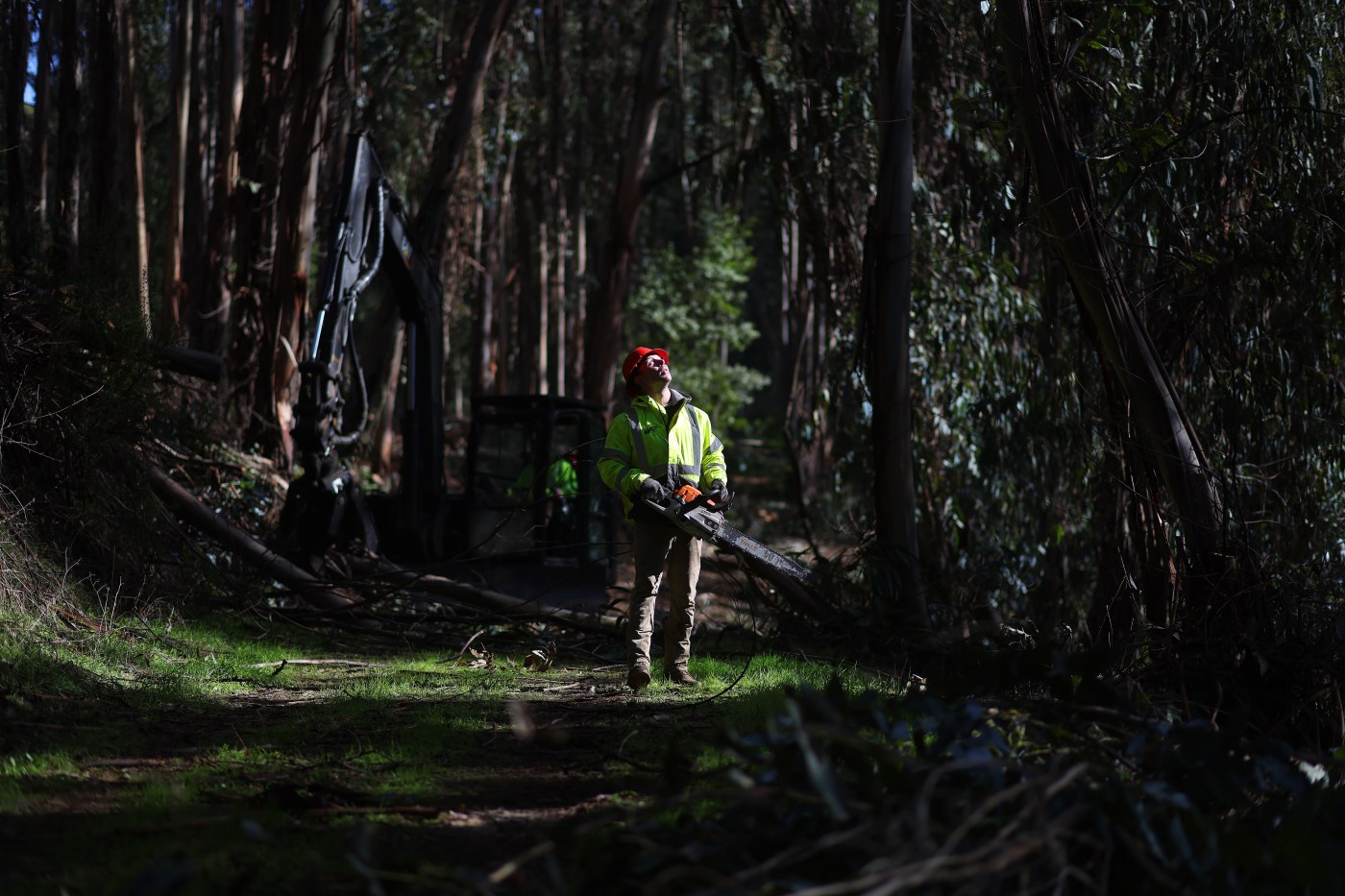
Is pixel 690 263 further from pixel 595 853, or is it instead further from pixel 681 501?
pixel 595 853

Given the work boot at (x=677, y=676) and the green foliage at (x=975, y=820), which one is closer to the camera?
the green foliage at (x=975, y=820)

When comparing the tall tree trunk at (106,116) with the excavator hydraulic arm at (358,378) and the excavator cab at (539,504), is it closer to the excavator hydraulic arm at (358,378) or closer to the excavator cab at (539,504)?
the excavator hydraulic arm at (358,378)

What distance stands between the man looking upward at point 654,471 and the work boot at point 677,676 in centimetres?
29

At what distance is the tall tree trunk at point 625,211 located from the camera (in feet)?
59.2

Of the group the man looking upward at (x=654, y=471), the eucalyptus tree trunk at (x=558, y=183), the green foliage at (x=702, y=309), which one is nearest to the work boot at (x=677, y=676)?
the man looking upward at (x=654, y=471)

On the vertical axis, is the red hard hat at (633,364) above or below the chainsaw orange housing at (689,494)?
above

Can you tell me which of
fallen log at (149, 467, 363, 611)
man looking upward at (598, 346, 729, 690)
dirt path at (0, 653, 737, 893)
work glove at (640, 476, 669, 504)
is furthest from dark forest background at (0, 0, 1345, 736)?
dirt path at (0, 653, 737, 893)

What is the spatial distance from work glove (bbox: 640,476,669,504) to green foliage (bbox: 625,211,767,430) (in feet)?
72.8

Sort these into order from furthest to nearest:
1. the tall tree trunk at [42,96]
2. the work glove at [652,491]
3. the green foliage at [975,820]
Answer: the tall tree trunk at [42,96]
the work glove at [652,491]
the green foliage at [975,820]

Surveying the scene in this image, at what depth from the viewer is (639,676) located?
696 cm

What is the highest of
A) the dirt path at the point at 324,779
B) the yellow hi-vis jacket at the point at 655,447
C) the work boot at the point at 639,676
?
the yellow hi-vis jacket at the point at 655,447

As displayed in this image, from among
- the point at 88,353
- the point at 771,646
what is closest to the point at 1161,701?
the point at 771,646

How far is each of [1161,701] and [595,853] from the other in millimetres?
3793

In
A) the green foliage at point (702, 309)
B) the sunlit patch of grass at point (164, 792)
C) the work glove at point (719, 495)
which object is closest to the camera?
the sunlit patch of grass at point (164, 792)
